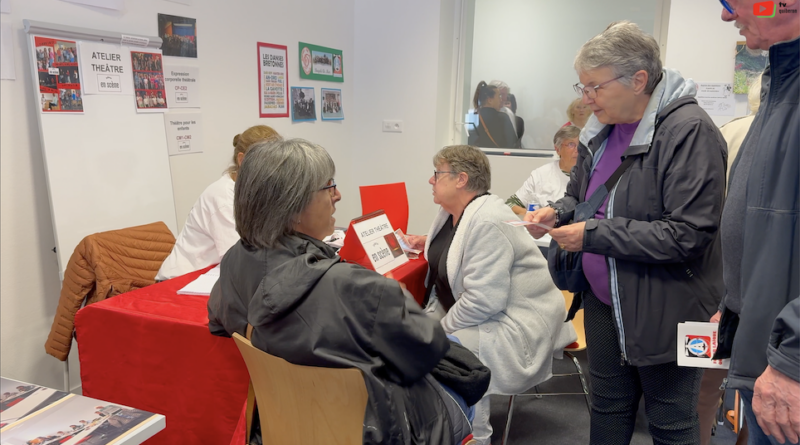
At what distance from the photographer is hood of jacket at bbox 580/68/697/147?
1.52 metres

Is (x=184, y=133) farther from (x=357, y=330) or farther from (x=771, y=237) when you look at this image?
(x=771, y=237)

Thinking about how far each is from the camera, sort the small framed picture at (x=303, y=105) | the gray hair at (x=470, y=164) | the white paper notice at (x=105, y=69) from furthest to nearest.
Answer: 1. the small framed picture at (x=303, y=105)
2. the white paper notice at (x=105, y=69)
3. the gray hair at (x=470, y=164)

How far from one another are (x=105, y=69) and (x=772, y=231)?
296 cm

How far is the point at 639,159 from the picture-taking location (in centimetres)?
154

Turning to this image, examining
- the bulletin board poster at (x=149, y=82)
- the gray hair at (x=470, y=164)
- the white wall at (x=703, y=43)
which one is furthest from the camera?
the white wall at (x=703, y=43)

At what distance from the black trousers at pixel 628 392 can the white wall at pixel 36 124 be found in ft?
8.25

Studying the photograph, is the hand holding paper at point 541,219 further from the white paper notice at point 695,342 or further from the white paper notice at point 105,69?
the white paper notice at point 105,69

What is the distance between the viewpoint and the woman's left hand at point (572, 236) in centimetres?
154

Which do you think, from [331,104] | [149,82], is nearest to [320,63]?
[331,104]

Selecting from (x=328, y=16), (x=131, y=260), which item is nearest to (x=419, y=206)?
(x=328, y=16)

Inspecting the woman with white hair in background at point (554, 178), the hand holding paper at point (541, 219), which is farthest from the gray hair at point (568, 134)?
the hand holding paper at point (541, 219)

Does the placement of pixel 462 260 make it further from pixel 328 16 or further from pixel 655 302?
pixel 328 16

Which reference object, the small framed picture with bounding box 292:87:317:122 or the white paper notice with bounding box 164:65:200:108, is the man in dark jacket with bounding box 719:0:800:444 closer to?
the white paper notice with bounding box 164:65:200:108

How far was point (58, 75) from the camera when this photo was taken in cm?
267
